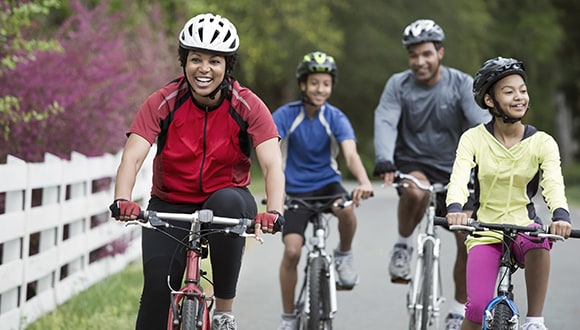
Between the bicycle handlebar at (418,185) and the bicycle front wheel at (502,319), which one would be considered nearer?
the bicycle front wheel at (502,319)

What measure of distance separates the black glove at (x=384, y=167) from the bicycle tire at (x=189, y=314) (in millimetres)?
2868

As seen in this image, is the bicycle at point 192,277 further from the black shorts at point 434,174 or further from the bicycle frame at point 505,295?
the black shorts at point 434,174

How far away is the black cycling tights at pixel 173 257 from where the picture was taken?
19.2 feet

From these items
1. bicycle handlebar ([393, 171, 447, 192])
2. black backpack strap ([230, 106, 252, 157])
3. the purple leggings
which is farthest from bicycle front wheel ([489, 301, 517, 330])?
bicycle handlebar ([393, 171, 447, 192])

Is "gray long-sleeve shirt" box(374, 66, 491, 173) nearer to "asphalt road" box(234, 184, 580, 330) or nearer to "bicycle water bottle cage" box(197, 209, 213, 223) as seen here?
"asphalt road" box(234, 184, 580, 330)

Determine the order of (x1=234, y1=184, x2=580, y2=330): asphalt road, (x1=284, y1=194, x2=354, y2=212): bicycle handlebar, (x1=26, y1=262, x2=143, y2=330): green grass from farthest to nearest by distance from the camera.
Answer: (x1=234, y1=184, x2=580, y2=330): asphalt road, (x1=26, y1=262, x2=143, y2=330): green grass, (x1=284, y1=194, x2=354, y2=212): bicycle handlebar

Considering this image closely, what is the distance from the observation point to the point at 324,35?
3953 centimetres

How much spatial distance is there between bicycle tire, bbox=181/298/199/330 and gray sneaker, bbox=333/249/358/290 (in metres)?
3.51

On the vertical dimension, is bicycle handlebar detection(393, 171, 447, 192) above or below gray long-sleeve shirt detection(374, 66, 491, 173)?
below

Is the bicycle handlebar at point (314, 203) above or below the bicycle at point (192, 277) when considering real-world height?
above

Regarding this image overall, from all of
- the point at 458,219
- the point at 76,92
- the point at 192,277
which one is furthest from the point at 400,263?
the point at 76,92

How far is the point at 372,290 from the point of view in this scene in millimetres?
11289

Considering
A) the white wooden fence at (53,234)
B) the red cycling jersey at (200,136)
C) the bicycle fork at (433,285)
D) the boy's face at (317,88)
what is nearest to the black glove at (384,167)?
the bicycle fork at (433,285)

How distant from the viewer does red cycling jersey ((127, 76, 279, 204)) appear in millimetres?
6133
